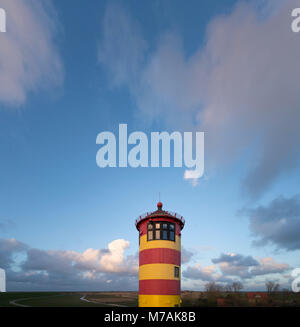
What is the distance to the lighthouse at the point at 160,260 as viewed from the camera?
83.0 ft

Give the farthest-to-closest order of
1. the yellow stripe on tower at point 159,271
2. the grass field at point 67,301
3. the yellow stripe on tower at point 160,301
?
the grass field at point 67,301
the yellow stripe on tower at point 159,271
the yellow stripe on tower at point 160,301

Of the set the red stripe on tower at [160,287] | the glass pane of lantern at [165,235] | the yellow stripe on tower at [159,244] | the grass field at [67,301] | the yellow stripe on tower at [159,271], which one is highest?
the glass pane of lantern at [165,235]

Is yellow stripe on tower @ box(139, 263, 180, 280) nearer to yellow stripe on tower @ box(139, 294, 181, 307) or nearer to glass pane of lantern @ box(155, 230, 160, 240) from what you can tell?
yellow stripe on tower @ box(139, 294, 181, 307)

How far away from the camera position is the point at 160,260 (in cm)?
2595

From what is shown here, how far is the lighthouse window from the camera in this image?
88.2ft

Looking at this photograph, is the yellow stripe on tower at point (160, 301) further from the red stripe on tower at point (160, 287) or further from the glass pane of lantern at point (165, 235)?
the glass pane of lantern at point (165, 235)

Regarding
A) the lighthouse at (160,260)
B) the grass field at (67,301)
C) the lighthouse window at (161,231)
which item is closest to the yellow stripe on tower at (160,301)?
the lighthouse at (160,260)

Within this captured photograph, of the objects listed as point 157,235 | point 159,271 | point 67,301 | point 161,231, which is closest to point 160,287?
point 159,271

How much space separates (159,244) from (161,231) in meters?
1.49

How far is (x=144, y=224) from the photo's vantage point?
94.2ft

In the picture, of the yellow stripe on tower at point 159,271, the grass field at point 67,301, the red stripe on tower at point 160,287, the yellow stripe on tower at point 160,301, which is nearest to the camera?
the yellow stripe on tower at point 160,301

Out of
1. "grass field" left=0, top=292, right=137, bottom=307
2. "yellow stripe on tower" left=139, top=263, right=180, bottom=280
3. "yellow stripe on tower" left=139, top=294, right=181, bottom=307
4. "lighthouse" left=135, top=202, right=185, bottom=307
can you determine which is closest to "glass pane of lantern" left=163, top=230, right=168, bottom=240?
"lighthouse" left=135, top=202, right=185, bottom=307

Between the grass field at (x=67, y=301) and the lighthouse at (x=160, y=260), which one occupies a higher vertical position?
the lighthouse at (x=160, y=260)

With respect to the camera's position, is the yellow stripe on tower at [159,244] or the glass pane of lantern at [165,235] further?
the glass pane of lantern at [165,235]
